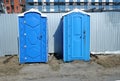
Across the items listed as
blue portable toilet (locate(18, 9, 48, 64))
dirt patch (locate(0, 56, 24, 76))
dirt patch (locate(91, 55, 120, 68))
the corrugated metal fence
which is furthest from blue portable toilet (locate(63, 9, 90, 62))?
dirt patch (locate(0, 56, 24, 76))

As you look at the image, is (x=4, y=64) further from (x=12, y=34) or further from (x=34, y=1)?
(x=34, y=1)

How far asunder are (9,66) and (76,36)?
10.2ft

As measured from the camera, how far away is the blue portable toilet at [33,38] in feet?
32.1

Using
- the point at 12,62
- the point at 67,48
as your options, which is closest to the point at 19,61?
the point at 12,62

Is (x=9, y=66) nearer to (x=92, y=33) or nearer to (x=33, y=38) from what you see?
(x=33, y=38)

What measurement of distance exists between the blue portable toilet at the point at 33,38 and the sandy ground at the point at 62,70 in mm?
355

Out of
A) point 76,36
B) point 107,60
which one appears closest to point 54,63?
point 76,36

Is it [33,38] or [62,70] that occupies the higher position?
[33,38]

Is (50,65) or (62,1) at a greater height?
(62,1)

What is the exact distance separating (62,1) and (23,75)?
825 inches

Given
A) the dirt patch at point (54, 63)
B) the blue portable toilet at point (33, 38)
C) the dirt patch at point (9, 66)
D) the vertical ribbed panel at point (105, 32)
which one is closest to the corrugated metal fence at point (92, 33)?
the vertical ribbed panel at point (105, 32)

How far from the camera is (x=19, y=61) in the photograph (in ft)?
33.0

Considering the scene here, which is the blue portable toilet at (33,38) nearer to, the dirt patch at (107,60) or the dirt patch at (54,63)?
the dirt patch at (54,63)

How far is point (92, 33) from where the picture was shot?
11.8 m
